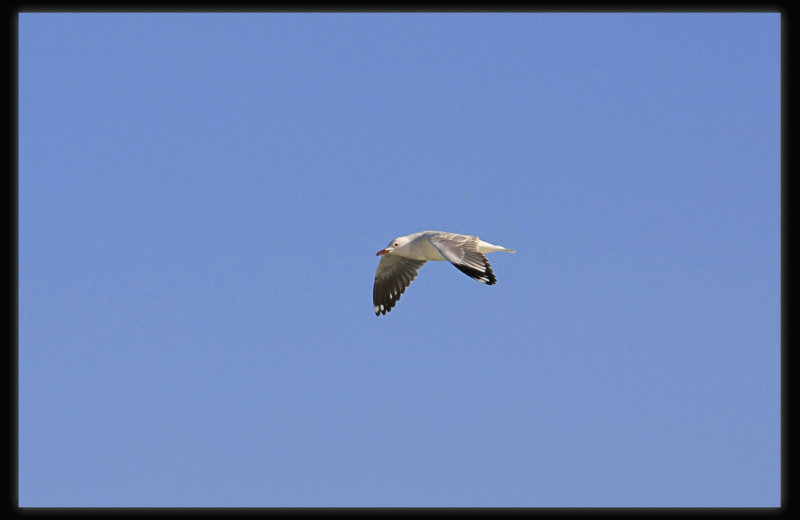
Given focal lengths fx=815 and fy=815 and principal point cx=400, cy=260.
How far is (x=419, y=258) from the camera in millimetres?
10266

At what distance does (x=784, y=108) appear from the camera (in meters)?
9.32

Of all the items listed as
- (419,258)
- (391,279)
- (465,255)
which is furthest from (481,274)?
(391,279)

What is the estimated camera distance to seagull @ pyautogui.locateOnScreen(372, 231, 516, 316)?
799cm

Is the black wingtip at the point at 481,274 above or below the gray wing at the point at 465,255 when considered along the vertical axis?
below

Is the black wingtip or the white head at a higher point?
the white head

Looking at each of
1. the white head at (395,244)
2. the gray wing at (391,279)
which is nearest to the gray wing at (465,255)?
the white head at (395,244)

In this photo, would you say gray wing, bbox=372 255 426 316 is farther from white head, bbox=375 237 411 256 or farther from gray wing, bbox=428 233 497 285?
gray wing, bbox=428 233 497 285

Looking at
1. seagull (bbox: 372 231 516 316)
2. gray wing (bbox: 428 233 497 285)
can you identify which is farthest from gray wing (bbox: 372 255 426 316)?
gray wing (bbox: 428 233 497 285)

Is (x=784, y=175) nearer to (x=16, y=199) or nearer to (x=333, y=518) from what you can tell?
(x=333, y=518)

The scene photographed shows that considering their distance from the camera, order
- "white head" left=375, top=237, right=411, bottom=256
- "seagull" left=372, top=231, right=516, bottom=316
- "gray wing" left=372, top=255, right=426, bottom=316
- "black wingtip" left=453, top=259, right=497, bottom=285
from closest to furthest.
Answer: "black wingtip" left=453, top=259, right=497, bottom=285 → "seagull" left=372, top=231, right=516, bottom=316 → "white head" left=375, top=237, right=411, bottom=256 → "gray wing" left=372, top=255, right=426, bottom=316

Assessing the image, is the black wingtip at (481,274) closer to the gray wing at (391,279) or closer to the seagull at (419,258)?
the seagull at (419,258)

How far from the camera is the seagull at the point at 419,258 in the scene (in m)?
7.99

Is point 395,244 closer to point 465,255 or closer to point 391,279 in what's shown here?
point 391,279

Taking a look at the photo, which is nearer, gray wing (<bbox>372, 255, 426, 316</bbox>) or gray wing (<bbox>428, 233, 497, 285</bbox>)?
gray wing (<bbox>428, 233, 497, 285</bbox>)
